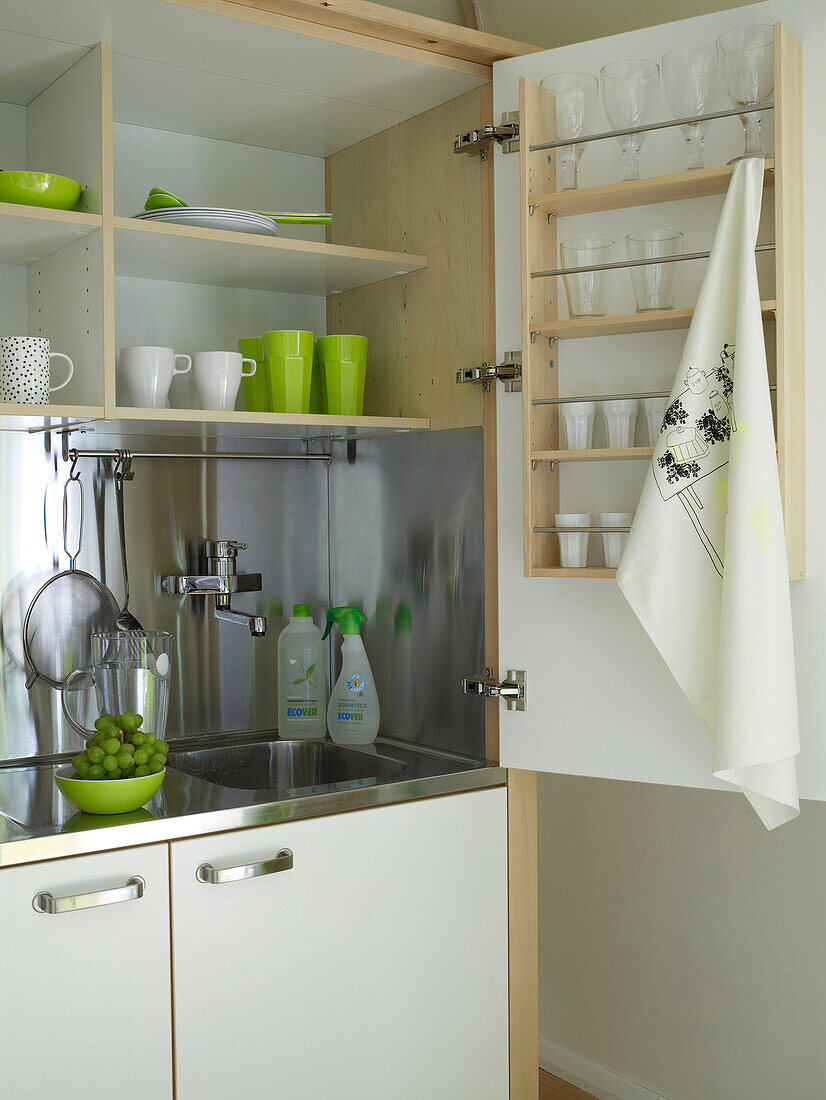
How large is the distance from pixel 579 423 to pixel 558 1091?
1720 mm

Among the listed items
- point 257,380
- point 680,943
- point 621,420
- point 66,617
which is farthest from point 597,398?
point 680,943

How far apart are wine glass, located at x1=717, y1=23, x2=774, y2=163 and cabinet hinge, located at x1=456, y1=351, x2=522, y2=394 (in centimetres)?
45

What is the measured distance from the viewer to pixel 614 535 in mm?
1603

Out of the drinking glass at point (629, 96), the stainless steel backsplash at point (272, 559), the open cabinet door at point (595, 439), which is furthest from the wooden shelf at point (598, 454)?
the drinking glass at point (629, 96)

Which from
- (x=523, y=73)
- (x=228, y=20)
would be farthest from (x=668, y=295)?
(x=228, y=20)

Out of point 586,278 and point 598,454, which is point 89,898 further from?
point 586,278

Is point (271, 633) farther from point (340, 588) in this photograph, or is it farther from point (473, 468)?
point (473, 468)

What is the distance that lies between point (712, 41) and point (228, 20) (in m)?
0.71

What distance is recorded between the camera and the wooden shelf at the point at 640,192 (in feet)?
4.87

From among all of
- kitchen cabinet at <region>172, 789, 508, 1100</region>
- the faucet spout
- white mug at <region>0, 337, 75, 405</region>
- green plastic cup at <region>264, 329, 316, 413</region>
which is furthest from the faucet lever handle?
kitchen cabinet at <region>172, 789, 508, 1100</region>

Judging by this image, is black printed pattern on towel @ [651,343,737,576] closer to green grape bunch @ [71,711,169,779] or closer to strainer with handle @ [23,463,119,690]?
green grape bunch @ [71,711,169,779]

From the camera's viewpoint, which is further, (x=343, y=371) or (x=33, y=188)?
(x=343, y=371)

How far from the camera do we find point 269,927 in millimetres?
1580

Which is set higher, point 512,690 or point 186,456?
point 186,456
